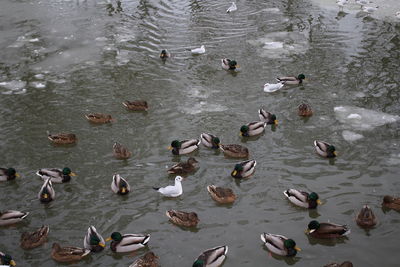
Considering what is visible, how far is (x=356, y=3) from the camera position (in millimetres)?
19719

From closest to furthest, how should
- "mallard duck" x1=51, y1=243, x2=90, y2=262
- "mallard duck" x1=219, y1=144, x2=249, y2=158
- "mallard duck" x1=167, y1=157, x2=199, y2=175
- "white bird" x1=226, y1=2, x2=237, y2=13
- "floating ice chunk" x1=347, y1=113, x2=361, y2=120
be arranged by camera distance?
"mallard duck" x1=51, y1=243, x2=90, y2=262, "mallard duck" x1=167, y1=157, x2=199, y2=175, "mallard duck" x1=219, y1=144, x2=249, y2=158, "floating ice chunk" x1=347, y1=113, x2=361, y2=120, "white bird" x1=226, y1=2, x2=237, y2=13

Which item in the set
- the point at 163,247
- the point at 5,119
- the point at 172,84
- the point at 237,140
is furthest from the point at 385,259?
the point at 5,119

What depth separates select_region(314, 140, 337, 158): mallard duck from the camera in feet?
32.8

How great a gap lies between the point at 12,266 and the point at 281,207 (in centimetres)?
486

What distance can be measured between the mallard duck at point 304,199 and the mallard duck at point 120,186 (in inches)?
126

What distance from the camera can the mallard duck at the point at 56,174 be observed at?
956 cm

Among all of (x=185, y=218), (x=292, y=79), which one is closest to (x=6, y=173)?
(x=185, y=218)

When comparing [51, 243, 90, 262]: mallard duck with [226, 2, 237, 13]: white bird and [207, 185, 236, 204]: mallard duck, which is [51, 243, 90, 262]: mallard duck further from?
[226, 2, 237, 13]: white bird

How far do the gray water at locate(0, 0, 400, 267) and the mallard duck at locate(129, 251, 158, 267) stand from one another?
270 millimetres

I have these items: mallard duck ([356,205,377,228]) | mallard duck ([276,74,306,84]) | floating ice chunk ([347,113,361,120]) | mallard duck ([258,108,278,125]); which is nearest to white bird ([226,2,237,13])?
mallard duck ([276,74,306,84])

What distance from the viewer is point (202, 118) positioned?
1180 cm

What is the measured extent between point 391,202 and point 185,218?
3819 mm

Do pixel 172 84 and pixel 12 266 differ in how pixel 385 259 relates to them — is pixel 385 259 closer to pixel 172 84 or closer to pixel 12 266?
pixel 12 266

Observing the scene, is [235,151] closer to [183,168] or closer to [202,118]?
[183,168]
